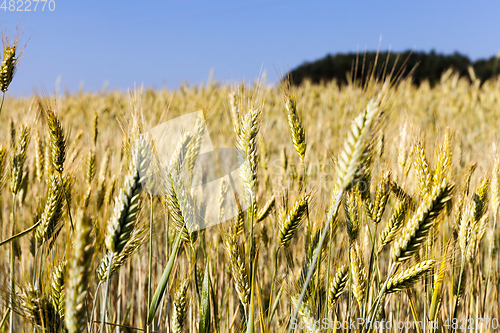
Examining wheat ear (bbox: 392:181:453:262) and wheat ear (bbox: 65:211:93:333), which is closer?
wheat ear (bbox: 65:211:93:333)

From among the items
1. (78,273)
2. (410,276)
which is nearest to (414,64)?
(410,276)

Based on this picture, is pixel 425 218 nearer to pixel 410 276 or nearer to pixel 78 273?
pixel 410 276

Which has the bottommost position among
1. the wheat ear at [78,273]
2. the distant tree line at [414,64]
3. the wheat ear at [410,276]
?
the wheat ear at [410,276]

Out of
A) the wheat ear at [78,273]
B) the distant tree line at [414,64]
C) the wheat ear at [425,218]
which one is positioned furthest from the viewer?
the distant tree line at [414,64]

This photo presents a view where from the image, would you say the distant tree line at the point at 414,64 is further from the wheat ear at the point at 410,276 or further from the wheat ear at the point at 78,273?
the wheat ear at the point at 78,273

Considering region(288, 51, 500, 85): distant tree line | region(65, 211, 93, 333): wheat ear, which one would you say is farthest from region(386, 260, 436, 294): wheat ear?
region(288, 51, 500, 85): distant tree line

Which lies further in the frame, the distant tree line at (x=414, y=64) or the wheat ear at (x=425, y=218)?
the distant tree line at (x=414, y=64)

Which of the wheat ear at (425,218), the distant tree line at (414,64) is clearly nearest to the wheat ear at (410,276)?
the wheat ear at (425,218)

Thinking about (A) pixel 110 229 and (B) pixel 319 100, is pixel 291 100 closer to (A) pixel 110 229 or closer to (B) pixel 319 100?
(A) pixel 110 229

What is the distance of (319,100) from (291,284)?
6954 millimetres

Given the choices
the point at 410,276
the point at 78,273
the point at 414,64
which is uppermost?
the point at 414,64

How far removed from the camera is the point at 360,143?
632 millimetres

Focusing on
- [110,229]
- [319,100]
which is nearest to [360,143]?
[110,229]

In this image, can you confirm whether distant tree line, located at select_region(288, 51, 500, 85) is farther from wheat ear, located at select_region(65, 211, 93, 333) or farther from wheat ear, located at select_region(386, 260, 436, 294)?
wheat ear, located at select_region(65, 211, 93, 333)
